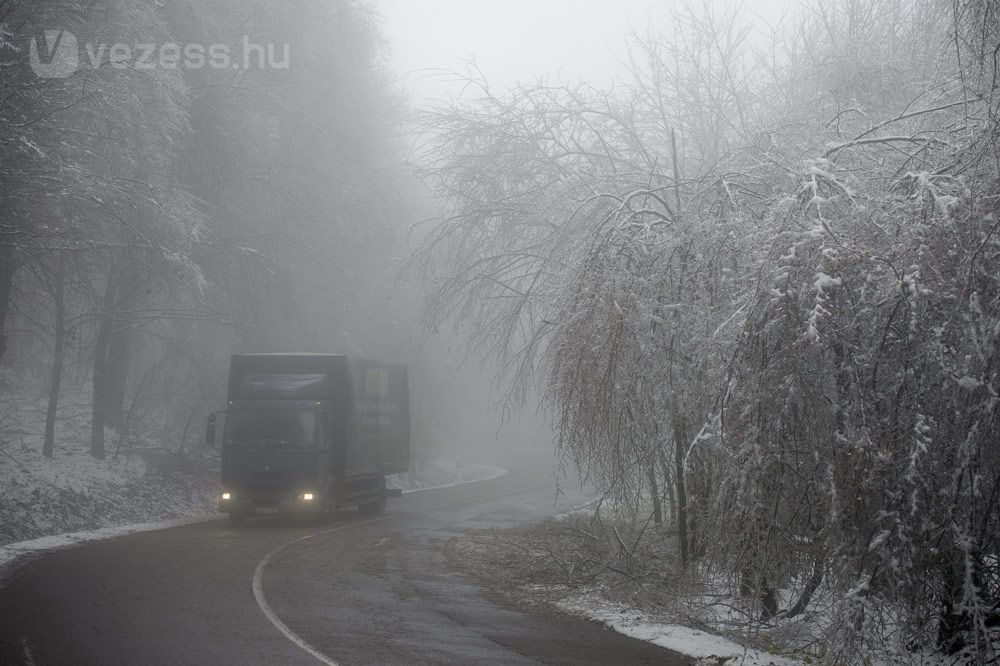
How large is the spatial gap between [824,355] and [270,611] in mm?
6511

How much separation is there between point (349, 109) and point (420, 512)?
13.0 meters

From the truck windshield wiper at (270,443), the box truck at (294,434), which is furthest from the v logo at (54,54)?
the truck windshield wiper at (270,443)

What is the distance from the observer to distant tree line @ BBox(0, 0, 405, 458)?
15695 mm

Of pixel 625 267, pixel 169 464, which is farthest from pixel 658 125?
pixel 169 464

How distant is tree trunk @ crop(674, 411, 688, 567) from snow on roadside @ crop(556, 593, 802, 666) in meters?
1.18

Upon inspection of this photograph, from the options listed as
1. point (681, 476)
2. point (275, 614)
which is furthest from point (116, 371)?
point (681, 476)

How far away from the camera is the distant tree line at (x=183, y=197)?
15.7 metres

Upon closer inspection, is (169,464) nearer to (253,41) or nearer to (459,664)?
(253,41)

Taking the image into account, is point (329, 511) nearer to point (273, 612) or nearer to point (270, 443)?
point (270, 443)

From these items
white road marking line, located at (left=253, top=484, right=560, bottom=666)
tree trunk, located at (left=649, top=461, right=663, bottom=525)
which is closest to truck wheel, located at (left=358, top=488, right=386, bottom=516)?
white road marking line, located at (left=253, top=484, right=560, bottom=666)

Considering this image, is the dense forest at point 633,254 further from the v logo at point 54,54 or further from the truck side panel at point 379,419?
the truck side panel at point 379,419

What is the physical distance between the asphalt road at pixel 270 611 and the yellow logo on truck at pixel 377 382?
5.90m

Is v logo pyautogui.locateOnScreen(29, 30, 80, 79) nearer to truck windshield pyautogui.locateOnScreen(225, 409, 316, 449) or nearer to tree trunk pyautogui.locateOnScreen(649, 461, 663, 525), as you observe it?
truck windshield pyautogui.locateOnScreen(225, 409, 316, 449)

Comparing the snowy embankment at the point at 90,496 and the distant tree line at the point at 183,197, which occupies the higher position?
the distant tree line at the point at 183,197
